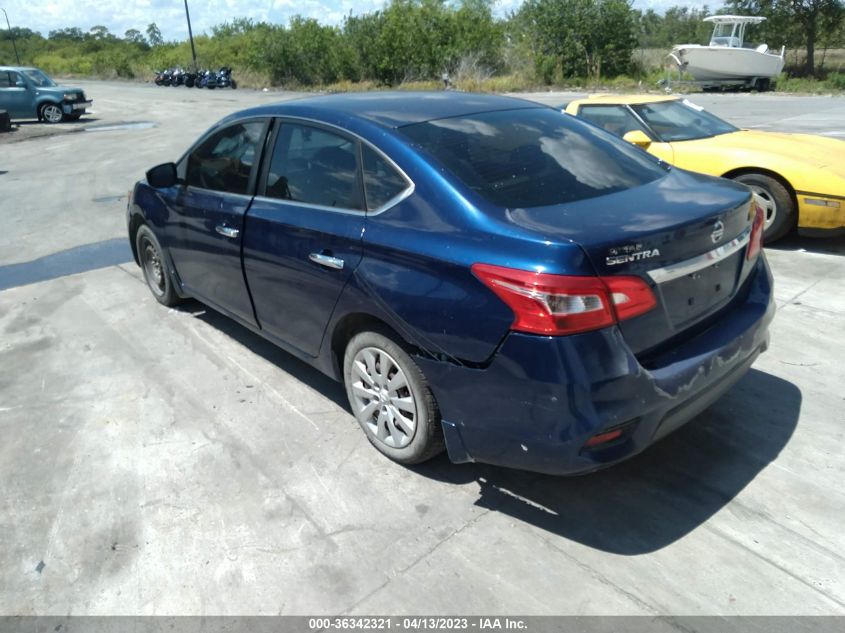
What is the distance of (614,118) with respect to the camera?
713cm

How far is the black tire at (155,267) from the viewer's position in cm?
524

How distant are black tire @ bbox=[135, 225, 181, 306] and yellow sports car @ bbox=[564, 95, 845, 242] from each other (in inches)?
178

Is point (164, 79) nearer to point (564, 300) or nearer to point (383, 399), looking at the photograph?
point (383, 399)

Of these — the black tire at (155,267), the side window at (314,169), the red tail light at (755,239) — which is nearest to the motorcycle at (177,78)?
the black tire at (155,267)

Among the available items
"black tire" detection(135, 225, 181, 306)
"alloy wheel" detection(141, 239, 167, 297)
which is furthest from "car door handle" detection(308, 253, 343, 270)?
"alloy wheel" detection(141, 239, 167, 297)

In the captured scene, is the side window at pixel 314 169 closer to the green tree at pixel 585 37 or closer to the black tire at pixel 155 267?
the black tire at pixel 155 267

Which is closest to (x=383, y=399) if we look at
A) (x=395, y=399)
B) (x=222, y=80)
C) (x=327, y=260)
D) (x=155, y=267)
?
(x=395, y=399)

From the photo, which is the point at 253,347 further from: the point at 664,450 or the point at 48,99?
Result: the point at 48,99

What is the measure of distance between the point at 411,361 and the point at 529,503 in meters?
0.84

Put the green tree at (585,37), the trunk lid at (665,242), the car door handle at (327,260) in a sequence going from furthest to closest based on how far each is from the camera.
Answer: the green tree at (585,37) → the car door handle at (327,260) → the trunk lid at (665,242)

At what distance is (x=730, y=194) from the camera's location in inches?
125

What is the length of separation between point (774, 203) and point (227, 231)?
16.4 ft

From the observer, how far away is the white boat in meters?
27.2

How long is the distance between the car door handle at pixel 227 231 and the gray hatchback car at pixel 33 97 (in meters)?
21.3
